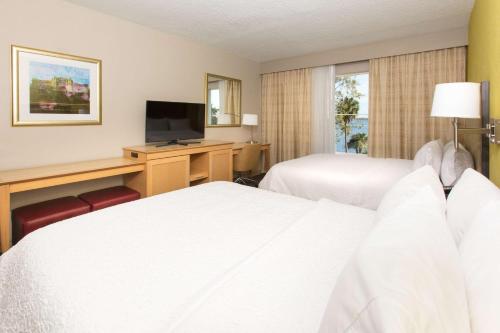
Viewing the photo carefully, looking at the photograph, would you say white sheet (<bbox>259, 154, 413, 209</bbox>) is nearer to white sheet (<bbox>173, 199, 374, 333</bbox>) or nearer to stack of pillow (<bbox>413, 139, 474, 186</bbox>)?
stack of pillow (<bbox>413, 139, 474, 186</bbox>)

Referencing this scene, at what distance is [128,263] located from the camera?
3.84 ft

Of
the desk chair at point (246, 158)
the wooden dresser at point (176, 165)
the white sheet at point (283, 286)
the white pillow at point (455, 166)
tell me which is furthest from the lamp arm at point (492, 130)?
the desk chair at point (246, 158)

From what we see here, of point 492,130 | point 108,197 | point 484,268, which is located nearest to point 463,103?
point 492,130

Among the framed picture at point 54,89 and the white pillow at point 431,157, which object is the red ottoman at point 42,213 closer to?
the framed picture at point 54,89

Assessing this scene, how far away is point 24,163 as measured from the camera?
2.94m

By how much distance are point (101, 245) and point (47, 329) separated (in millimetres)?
454

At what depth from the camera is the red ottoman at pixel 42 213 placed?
2457 millimetres

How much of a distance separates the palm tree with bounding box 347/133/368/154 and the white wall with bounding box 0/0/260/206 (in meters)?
3.17

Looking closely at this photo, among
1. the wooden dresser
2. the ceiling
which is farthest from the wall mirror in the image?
the wooden dresser

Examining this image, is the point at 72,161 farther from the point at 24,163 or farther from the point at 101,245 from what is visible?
the point at 101,245

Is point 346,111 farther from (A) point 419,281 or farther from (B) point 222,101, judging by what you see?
(A) point 419,281

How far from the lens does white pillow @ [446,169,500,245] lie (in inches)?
42.1

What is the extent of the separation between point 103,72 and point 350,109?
4318 mm

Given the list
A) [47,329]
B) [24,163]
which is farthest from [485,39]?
[24,163]
